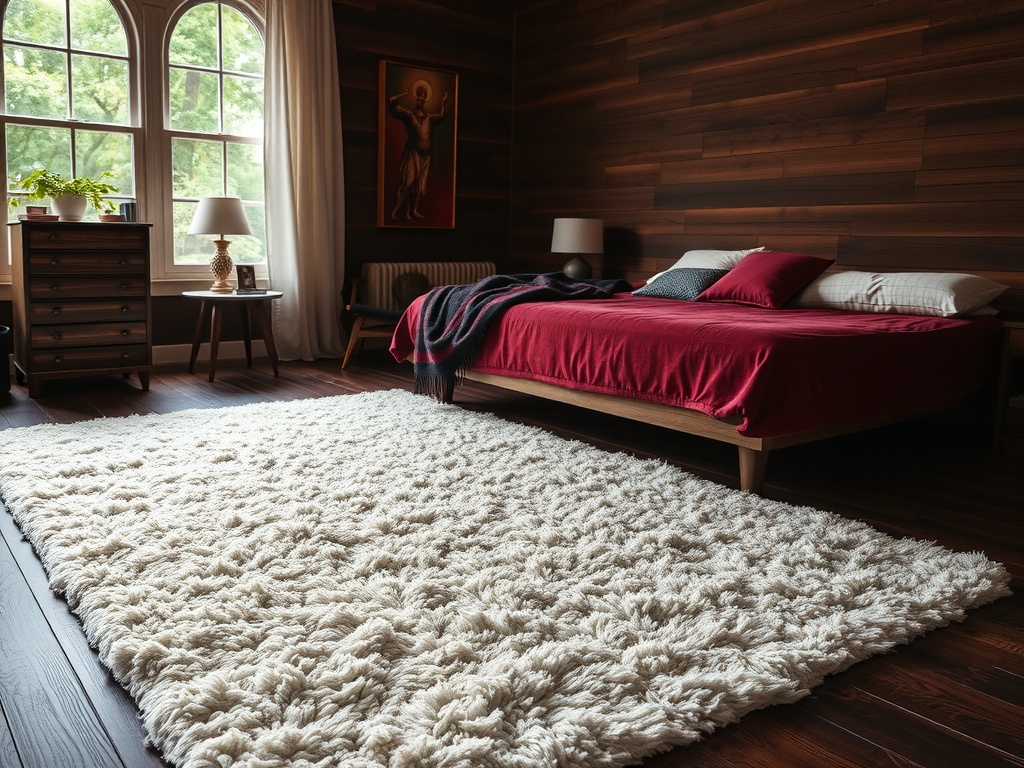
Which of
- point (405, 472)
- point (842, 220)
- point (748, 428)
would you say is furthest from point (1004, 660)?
point (842, 220)

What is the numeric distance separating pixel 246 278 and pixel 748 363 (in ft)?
11.4

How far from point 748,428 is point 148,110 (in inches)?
168

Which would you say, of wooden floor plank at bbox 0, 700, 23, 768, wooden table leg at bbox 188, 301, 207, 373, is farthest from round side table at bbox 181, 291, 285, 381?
wooden floor plank at bbox 0, 700, 23, 768

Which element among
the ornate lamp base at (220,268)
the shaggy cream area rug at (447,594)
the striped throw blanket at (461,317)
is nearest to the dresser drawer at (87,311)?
the ornate lamp base at (220,268)

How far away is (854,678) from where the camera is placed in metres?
1.77

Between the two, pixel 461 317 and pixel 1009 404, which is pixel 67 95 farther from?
pixel 1009 404

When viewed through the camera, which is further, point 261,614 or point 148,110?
point 148,110

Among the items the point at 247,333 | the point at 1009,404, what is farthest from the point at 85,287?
the point at 1009,404

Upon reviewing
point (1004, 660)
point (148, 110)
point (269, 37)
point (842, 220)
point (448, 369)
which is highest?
point (269, 37)

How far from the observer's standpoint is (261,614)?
1.91 m

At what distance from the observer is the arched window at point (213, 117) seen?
545 centimetres

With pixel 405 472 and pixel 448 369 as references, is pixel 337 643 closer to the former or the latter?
pixel 405 472

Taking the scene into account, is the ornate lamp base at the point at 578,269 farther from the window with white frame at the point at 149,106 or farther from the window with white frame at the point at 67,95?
the window with white frame at the point at 67,95

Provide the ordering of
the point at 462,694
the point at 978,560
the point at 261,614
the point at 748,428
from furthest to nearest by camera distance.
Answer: the point at 748,428
the point at 978,560
the point at 261,614
the point at 462,694
